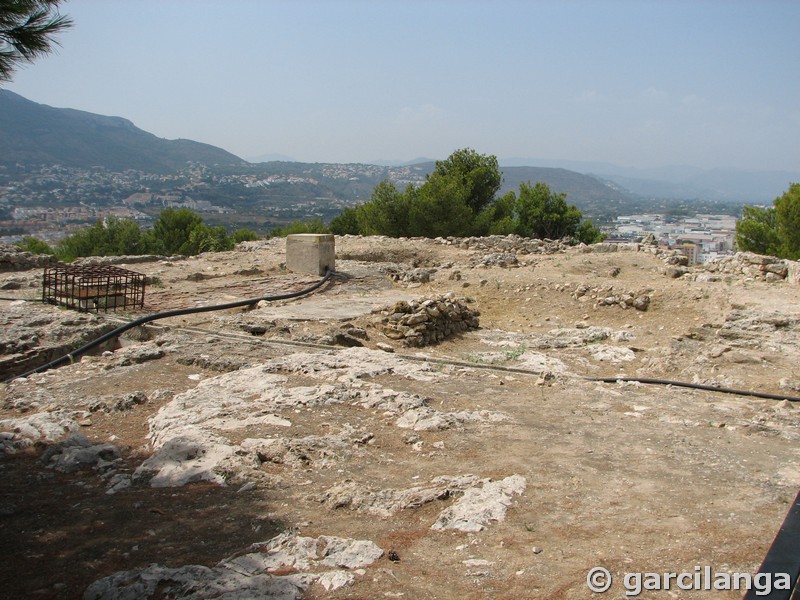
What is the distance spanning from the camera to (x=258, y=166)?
152250 millimetres

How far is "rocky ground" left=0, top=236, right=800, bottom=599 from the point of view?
3258mm

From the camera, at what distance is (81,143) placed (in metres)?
117

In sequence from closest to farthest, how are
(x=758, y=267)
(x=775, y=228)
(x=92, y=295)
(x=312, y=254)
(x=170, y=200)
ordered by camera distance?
(x=92, y=295) → (x=758, y=267) → (x=312, y=254) → (x=775, y=228) → (x=170, y=200)

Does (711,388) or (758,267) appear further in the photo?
(758,267)

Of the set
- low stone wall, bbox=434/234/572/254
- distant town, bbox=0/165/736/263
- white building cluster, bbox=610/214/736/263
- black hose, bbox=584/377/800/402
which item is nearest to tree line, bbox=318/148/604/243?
white building cluster, bbox=610/214/736/263

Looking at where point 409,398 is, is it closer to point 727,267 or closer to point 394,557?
point 394,557

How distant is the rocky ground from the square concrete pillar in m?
3.62

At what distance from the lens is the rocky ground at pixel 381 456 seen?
128 inches

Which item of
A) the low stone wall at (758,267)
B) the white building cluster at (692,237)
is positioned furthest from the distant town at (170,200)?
the low stone wall at (758,267)

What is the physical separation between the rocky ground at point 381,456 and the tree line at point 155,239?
24459 mm

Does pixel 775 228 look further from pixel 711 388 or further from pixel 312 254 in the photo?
pixel 711 388

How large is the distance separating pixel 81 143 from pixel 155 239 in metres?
93.4

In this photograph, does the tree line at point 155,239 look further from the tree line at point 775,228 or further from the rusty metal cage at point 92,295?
the tree line at point 775,228

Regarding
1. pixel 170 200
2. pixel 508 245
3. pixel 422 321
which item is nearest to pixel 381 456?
pixel 422 321
